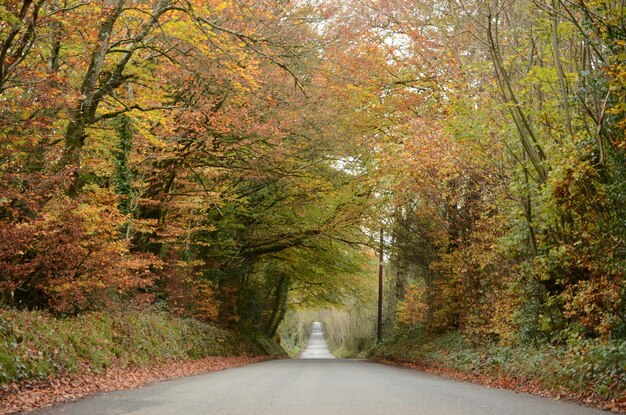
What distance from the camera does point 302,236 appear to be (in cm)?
2456

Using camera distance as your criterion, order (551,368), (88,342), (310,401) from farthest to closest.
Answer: (88,342) → (551,368) → (310,401)

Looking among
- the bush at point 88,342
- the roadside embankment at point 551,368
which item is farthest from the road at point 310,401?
the bush at point 88,342

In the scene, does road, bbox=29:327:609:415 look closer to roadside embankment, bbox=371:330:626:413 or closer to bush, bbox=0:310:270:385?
roadside embankment, bbox=371:330:626:413

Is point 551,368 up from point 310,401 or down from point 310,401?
up

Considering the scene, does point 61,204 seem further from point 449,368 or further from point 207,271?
point 207,271

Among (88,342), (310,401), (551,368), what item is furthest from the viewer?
(88,342)

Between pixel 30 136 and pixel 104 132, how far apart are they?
509cm

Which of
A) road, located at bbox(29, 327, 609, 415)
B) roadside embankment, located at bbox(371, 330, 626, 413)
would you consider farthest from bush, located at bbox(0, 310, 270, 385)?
roadside embankment, located at bbox(371, 330, 626, 413)

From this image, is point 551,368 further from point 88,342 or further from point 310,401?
point 88,342

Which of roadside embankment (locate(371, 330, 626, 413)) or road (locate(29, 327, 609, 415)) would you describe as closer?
road (locate(29, 327, 609, 415))

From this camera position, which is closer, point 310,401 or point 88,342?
point 310,401

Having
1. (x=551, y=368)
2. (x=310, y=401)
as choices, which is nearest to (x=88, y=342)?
(x=310, y=401)

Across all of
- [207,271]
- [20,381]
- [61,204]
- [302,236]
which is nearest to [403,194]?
[302,236]

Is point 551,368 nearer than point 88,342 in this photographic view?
Yes
